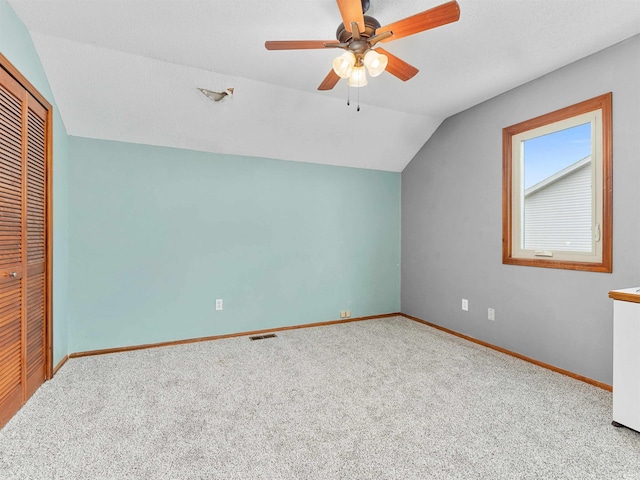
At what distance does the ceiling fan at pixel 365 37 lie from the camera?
1.54 metres

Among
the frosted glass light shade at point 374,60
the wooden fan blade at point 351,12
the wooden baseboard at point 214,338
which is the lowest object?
the wooden baseboard at point 214,338

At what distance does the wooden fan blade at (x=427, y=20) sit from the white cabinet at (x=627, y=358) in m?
1.75

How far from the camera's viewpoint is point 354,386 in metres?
2.40

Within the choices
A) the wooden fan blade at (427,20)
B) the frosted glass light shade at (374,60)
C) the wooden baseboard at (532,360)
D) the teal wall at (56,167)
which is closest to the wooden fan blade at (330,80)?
the frosted glass light shade at (374,60)

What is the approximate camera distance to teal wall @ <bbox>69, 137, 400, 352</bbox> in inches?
120

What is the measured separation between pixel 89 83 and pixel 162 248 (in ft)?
4.85

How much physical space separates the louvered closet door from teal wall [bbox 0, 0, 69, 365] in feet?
0.53

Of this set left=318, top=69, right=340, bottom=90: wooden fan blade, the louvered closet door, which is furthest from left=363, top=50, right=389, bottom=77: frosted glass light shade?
the louvered closet door

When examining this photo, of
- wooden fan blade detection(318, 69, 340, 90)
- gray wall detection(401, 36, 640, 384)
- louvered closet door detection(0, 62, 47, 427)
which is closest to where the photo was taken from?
louvered closet door detection(0, 62, 47, 427)

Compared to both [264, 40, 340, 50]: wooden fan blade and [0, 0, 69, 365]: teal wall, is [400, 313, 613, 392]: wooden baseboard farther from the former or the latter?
[0, 0, 69, 365]: teal wall

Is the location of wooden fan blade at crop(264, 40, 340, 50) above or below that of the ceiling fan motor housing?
below

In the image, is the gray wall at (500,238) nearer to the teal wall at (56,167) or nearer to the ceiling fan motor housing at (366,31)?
the ceiling fan motor housing at (366,31)

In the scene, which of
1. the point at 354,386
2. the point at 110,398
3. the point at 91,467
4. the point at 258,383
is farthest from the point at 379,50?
the point at 110,398

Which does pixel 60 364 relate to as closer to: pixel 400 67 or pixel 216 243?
pixel 216 243
